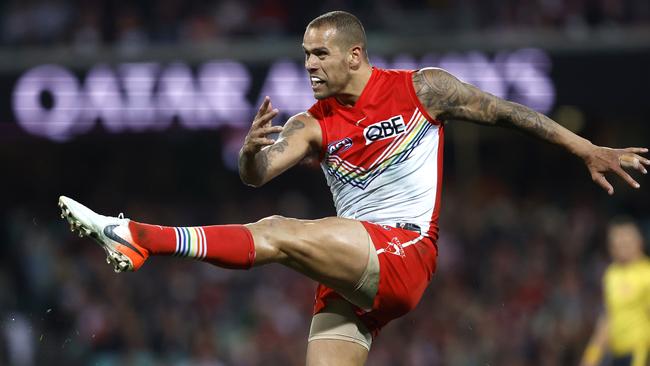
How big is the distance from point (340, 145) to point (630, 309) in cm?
410

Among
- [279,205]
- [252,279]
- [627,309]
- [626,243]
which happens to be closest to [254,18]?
[279,205]

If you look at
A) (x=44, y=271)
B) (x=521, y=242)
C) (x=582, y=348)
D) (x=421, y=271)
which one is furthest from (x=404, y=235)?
(x=44, y=271)

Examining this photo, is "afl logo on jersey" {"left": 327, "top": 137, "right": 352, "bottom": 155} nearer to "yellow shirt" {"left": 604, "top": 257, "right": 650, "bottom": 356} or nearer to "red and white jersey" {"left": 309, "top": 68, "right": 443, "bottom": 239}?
"red and white jersey" {"left": 309, "top": 68, "right": 443, "bottom": 239}

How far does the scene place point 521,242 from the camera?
535 inches

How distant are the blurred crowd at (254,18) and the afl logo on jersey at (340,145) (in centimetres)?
797

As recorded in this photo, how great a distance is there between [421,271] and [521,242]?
781 cm

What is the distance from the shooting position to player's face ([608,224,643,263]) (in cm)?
916

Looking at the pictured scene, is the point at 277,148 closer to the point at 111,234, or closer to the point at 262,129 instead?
the point at 262,129

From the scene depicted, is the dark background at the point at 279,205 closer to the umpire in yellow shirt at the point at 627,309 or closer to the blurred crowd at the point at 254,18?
the blurred crowd at the point at 254,18

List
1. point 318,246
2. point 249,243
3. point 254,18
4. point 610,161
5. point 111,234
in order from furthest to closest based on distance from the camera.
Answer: point 254,18, point 610,161, point 318,246, point 249,243, point 111,234

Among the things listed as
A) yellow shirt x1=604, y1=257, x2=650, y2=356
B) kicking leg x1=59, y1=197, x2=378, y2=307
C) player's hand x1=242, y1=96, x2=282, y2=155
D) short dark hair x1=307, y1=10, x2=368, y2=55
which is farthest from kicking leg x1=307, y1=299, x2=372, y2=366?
yellow shirt x1=604, y1=257, x2=650, y2=356

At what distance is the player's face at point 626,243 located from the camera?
9164 millimetres

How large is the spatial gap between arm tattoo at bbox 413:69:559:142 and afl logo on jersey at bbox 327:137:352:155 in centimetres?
46

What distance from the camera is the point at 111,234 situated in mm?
5238
